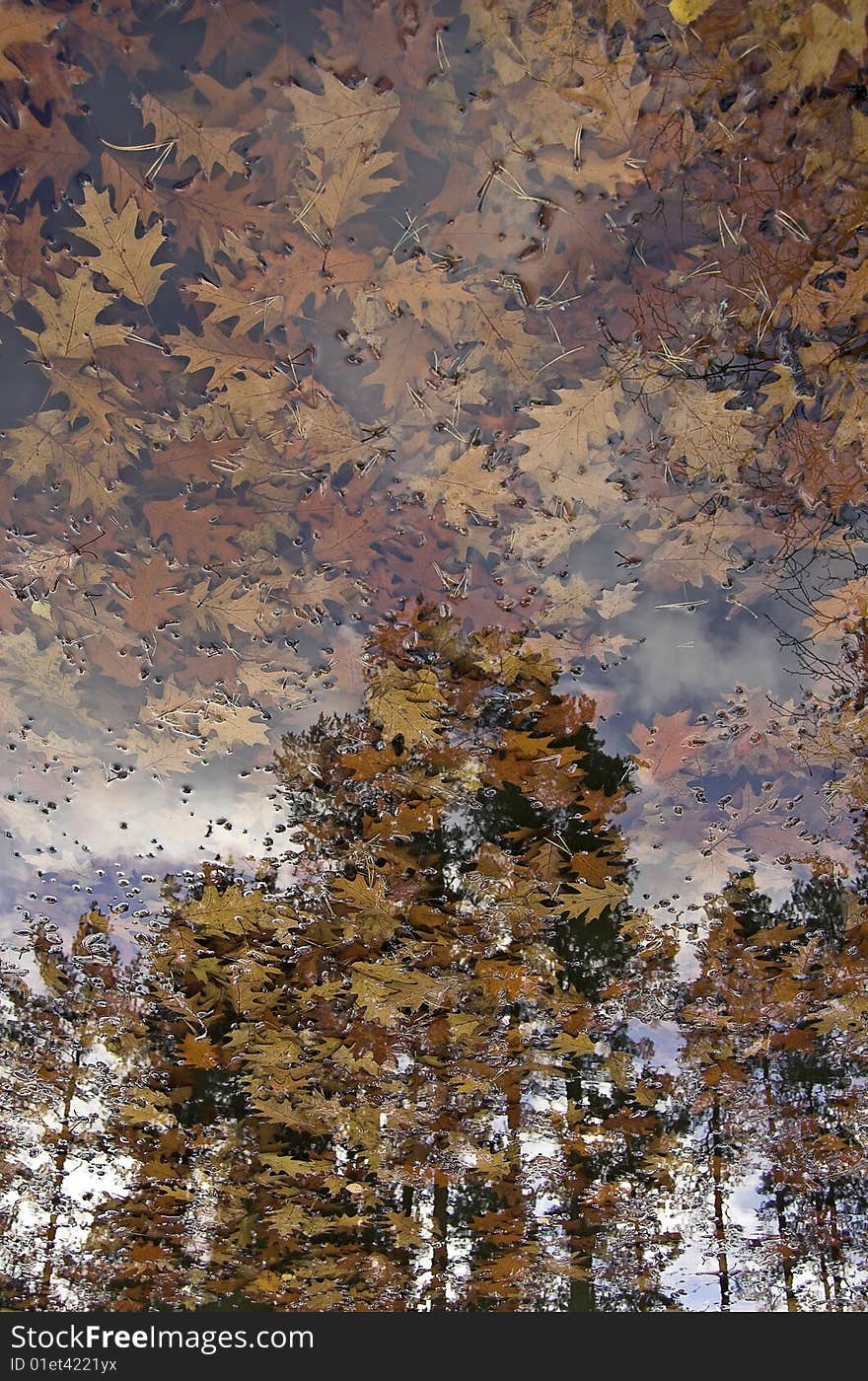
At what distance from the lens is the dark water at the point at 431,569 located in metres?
1.63

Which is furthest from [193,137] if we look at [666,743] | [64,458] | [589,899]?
[589,899]

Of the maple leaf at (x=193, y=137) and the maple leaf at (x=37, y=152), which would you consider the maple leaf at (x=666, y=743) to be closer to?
the maple leaf at (x=193, y=137)

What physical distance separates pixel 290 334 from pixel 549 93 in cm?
77

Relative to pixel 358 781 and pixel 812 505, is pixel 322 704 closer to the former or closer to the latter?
pixel 358 781

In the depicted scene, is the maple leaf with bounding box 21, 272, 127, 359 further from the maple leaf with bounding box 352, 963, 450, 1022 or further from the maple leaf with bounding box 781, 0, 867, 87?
the maple leaf with bounding box 352, 963, 450, 1022

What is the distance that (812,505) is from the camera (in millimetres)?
2131

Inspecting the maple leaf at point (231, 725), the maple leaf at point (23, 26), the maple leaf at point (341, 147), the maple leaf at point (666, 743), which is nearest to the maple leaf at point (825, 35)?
the maple leaf at point (341, 147)

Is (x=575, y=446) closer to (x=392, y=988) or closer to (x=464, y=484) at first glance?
(x=464, y=484)

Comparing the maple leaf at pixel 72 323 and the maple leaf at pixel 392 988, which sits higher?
the maple leaf at pixel 72 323

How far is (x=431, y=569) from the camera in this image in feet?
7.56

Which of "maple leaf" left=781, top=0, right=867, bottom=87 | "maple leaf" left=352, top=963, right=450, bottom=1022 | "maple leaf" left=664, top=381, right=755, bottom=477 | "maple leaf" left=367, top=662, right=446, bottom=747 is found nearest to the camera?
"maple leaf" left=781, top=0, right=867, bottom=87

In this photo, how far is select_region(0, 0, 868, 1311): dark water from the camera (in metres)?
1.63

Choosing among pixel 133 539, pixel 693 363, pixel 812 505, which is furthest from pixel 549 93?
pixel 133 539

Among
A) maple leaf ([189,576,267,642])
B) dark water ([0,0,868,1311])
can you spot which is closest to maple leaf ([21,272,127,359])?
dark water ([0,0,868,1311])
